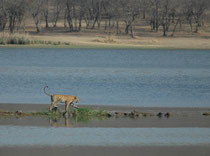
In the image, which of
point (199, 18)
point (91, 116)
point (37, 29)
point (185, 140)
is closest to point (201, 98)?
point (91, 116)

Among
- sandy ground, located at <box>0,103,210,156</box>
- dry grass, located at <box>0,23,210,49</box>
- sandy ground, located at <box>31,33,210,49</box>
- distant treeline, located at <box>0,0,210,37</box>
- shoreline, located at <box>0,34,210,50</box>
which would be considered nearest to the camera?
sandy ground, located at <box>0,103,210,156</box>

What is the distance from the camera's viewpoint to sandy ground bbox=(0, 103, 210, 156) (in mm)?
11422

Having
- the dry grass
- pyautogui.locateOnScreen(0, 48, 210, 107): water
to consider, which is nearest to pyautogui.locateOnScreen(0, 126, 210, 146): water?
pyautogui.locateOnScreen(0, 48, 210, 107): water

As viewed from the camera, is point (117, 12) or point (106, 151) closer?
point (106, 151)

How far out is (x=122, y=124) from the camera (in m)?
14.8

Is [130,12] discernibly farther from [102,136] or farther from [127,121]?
[102,136]

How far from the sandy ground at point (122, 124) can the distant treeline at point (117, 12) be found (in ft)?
173

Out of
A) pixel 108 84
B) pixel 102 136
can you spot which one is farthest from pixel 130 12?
pixel 102 136

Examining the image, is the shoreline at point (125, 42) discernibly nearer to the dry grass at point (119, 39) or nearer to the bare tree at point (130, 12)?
the dry grass at point (119, 39)

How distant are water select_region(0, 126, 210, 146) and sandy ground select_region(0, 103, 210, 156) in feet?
1.37

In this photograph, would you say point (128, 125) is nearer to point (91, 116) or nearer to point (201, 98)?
point (91, 116)

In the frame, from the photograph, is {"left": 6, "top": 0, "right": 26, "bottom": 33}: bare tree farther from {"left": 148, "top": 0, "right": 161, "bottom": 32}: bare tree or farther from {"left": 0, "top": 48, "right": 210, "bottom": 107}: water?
{"left": 0, "top": 48, "right": 210, "bottom": 107}: water

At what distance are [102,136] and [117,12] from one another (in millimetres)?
68045

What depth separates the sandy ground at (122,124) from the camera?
11422 mm
